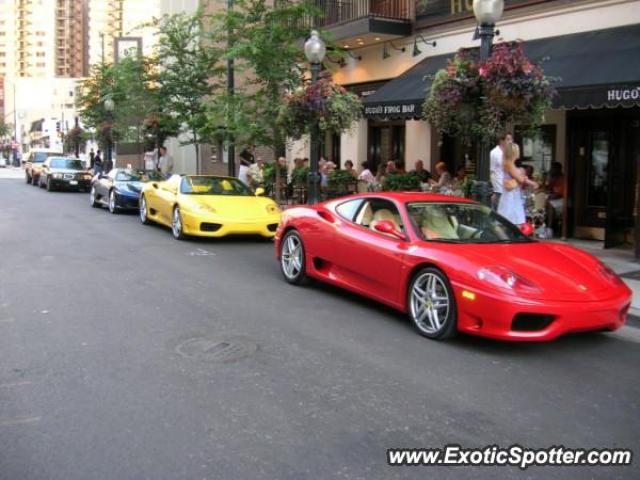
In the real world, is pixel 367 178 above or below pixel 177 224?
above

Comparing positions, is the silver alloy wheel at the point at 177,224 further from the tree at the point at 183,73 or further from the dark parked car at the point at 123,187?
the tree at the point at 183,73

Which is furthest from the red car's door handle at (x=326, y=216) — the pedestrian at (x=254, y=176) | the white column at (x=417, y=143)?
the pedestrian at (x=254, y=176)

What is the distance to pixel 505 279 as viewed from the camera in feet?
18.8

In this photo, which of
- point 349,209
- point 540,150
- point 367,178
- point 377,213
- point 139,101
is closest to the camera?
point 377,213

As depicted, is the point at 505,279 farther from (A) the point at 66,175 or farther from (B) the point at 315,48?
(A) the point at 66,175

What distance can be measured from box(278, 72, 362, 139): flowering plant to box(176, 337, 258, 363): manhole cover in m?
7.88

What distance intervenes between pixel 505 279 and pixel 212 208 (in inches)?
297

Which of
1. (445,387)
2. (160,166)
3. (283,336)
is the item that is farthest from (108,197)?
(445,387)

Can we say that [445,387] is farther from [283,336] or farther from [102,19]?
[102,19]

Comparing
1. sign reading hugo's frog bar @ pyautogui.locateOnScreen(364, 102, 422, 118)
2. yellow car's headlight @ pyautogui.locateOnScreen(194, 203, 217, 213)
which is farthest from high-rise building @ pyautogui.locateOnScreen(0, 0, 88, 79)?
yellow car's headlight @ pyautogui.locateOnScreen(194, 203, 217, 213)

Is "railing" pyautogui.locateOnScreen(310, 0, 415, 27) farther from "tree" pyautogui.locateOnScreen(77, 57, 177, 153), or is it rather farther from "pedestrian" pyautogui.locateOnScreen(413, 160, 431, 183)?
"tree" pyautogui.locateOnScreen(77, 57, 177, 153)

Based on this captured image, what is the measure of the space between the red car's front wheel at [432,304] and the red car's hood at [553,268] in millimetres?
349

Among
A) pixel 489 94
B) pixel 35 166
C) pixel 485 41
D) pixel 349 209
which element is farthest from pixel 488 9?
pixel 35 166

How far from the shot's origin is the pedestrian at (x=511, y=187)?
9672mm
